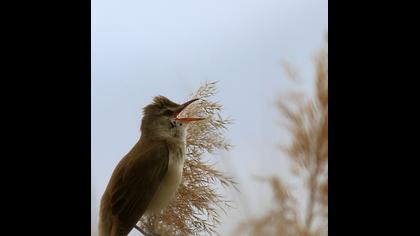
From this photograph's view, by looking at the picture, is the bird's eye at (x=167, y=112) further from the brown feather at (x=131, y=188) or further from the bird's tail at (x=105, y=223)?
the bird's tail at (x=105, y=223)

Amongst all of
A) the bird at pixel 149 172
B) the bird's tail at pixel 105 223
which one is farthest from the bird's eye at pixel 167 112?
the bird's tail at pixel 105 223

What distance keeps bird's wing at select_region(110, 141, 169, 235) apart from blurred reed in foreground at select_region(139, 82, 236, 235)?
0.07 meters

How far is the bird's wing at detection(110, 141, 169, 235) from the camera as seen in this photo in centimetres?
119

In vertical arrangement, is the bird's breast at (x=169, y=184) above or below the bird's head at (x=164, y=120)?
below

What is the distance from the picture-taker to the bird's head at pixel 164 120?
1266 millimetres

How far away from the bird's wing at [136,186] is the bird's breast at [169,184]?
0.03 feet

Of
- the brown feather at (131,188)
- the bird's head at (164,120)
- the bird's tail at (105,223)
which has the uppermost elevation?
the bird's head at (164,120)

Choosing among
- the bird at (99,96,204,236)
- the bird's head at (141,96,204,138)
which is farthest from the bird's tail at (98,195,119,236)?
the bird's head at (141,96,204,138)
